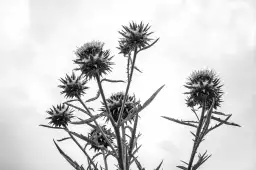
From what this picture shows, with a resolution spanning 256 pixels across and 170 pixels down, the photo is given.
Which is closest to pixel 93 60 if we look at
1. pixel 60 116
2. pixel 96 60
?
pixel 96 60

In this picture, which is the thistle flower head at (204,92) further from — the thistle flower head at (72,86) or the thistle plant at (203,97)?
the thistle flower head at (72,86)

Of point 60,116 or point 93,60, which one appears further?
point 60,116

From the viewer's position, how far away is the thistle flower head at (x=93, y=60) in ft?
13.6

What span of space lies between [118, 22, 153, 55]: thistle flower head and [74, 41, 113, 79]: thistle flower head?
0.28 meters

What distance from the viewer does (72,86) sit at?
459 cm

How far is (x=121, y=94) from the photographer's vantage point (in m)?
5.34

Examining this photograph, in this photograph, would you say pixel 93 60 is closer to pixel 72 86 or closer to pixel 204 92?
pixel 72 86

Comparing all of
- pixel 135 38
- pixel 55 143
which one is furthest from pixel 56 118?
pixel 135 38

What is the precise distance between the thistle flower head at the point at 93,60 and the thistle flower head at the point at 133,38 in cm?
28

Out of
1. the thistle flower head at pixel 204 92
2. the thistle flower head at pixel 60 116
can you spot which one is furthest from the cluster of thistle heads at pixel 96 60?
the thistle flower head at pixel 204 92

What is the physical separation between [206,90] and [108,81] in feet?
5.01

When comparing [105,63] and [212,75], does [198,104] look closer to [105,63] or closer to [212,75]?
[212,75]

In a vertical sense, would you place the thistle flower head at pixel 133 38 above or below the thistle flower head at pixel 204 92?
above

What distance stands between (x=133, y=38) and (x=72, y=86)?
1.26 metres
